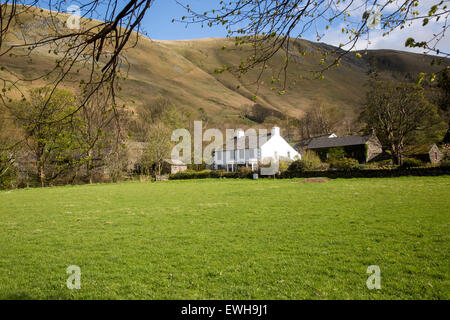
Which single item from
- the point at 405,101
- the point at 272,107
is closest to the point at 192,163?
the point at 405,101

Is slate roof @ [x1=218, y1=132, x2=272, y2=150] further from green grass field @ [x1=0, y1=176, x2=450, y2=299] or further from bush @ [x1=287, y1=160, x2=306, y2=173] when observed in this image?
green grass field @ [x1=0, y1=176, x2=450, y2=299]

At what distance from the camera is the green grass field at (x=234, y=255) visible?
448 cm

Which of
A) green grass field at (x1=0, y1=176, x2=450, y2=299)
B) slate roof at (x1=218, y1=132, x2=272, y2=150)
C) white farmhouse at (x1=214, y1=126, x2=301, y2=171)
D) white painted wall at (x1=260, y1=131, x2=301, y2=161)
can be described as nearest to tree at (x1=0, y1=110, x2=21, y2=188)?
green grass field at (x1=0, y1=176, x2=450, y2=299)

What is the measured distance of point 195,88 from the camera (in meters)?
139

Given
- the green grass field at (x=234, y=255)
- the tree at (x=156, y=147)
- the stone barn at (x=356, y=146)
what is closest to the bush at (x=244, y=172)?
the stone barn at (x=356, y=146)

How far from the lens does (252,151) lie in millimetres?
51781

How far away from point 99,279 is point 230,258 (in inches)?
110

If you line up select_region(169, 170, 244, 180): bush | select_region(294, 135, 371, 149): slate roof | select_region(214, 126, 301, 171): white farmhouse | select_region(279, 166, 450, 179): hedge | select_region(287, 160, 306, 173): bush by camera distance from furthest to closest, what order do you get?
select_region(214, 126, 301, 171): white farmhouse, select_region(294, 135, 371, 149): slate roof, select_region(169, 170, 244, 180): bush, select_region(287, 160, 306, 173): bush, select_region(279, 166, 450, 179): hedge

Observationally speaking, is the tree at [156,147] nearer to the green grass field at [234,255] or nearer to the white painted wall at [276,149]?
the white painted wall at [276,149]

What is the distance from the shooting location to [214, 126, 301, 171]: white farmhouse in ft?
165

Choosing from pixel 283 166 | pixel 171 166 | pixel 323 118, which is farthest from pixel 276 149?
pixel 323 118

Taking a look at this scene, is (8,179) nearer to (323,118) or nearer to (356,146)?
(356,146)

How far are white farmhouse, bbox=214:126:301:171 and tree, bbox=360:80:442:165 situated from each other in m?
15.8

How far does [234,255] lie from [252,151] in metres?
46.2
